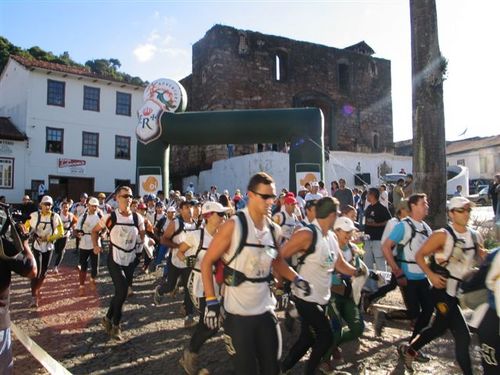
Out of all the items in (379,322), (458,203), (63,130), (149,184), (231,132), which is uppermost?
(63,130)

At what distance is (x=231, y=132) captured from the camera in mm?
14930

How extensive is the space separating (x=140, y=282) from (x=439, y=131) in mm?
6982

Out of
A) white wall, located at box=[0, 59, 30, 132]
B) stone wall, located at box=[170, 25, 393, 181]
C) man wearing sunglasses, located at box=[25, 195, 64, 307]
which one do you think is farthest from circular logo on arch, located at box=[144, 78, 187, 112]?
white wall, located at box=[0, 59, 30, 132]

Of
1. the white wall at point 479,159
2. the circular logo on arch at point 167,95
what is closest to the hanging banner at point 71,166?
the circular logo on arch at point 167,95

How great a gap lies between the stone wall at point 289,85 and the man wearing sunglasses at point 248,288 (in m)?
25.6

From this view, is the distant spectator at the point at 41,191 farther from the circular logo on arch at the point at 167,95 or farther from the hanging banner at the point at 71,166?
the circular logo on arch at the point at 167,95

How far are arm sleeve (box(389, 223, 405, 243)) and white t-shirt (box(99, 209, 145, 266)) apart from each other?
11.2 feet

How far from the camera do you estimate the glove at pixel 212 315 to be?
3.33 meters

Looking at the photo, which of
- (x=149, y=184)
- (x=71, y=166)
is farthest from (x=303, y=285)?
(x=71, y=166)

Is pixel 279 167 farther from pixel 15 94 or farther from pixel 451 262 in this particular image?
pixel 15 94

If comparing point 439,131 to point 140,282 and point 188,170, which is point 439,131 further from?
point 188,170

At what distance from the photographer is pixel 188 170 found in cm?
3266

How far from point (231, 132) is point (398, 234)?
10.1 m

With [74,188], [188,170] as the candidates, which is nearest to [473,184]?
[188,170]
